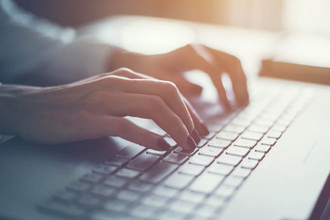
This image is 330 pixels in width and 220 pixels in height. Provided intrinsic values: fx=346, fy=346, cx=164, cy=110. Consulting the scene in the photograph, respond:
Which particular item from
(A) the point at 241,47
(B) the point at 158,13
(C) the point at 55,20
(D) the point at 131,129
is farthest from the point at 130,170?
(C) the point at 55,20

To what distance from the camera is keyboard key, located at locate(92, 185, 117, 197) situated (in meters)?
0.40

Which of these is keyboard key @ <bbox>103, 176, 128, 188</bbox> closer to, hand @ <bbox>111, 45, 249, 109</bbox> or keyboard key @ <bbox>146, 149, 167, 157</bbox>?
keyboard key @ <bbox>146, 149, 167, 157</bbox>

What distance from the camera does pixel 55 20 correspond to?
2.59 m

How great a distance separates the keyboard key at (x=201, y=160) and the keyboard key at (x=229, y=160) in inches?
0.6

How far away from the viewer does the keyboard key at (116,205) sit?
37 centimetres

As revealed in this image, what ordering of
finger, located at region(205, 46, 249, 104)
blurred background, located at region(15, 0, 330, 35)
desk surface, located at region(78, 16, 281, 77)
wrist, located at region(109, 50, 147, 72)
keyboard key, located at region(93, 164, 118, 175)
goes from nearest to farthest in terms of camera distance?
1. keyboard key, located at region(93, 164, 118, 175)
2. finger, located at region(205, 46, 249, 104)
3. wrist, located at region(109, 50, 147, 72)
4. desk surface, located at region(78, 16, 281, 77)
5. blurred background, located at region(15, 0, 330, 35)

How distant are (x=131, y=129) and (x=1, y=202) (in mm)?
207

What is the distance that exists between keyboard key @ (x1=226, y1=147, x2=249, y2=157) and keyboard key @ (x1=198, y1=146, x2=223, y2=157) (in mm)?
14

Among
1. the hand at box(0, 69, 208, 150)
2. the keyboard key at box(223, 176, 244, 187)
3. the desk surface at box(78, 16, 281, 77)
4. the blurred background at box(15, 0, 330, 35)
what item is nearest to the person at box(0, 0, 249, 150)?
the hand at box(0, 69, 208, 150)

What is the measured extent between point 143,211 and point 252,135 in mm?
286

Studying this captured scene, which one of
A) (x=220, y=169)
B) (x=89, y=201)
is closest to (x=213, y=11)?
(x=220, y=169)

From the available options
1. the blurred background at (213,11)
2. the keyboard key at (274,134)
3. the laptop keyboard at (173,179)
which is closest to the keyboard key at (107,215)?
the laptop keyboard at (173,179)

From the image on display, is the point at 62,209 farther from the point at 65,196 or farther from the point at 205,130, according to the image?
the point at 205,130

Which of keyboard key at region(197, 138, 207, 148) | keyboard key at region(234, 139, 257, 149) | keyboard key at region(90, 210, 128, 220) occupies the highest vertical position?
keyboard key at region(90, 210, 128, 220)
